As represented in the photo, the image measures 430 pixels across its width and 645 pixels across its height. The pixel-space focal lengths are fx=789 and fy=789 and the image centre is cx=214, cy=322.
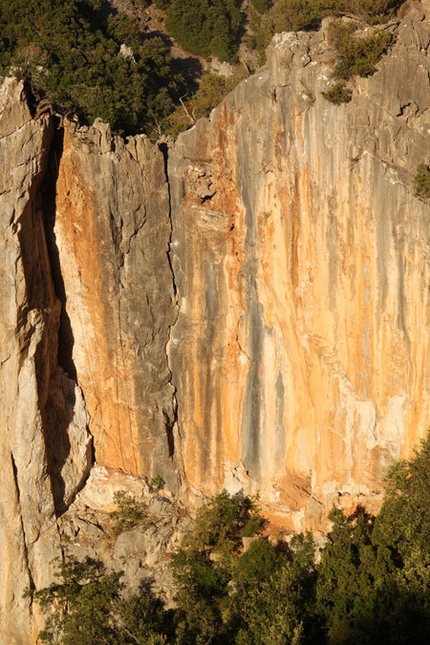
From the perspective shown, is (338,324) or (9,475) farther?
(9,475)

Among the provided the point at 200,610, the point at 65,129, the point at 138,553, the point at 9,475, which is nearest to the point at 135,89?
the point at 65,129

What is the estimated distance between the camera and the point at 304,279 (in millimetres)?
20938

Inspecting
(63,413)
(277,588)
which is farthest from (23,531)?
(277,588)

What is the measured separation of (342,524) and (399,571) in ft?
6.40

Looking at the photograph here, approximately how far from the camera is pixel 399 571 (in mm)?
19578

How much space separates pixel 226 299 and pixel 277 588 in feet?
25.6

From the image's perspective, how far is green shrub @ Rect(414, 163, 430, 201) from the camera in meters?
18.7

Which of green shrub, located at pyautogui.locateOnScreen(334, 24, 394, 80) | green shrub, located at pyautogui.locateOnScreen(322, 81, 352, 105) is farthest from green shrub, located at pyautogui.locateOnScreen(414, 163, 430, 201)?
green shrub, located at pyautogui.locateOnScreen(334, 24, 394, 80)

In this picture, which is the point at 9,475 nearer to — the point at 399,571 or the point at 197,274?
the point at 197,274

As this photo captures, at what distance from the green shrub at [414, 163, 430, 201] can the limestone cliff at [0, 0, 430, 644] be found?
0.26 metres

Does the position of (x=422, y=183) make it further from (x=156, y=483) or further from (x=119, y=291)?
(x=156, y=483)

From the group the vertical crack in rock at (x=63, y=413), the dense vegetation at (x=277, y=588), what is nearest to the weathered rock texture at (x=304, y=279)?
the dense vegetation at (x=277, y=588)

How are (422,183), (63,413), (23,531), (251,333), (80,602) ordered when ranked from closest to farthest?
1. (422,183)
2. (80,602)
3. (251,333)
4. (23,531)
5. (63,413)

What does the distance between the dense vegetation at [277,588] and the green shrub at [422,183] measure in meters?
6.57
